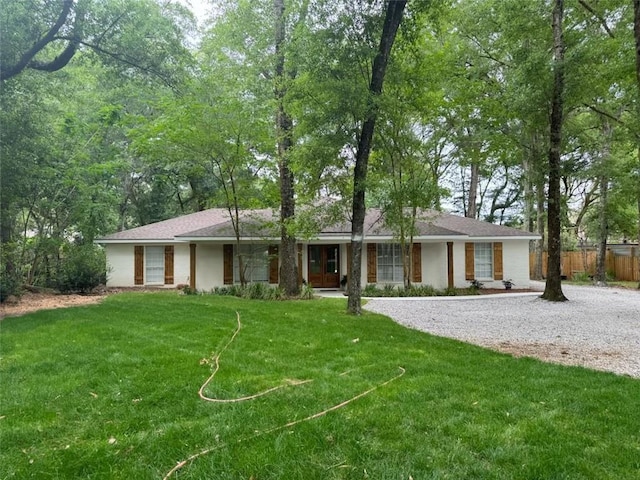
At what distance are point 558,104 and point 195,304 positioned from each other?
11.1 meters

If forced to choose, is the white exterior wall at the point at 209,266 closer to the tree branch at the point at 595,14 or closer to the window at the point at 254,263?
the window at the point at 254,263

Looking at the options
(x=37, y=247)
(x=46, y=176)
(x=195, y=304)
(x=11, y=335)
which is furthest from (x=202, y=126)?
(x=11, y=335)

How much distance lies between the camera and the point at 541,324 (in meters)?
8.09

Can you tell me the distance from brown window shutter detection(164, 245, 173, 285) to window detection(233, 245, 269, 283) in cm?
284

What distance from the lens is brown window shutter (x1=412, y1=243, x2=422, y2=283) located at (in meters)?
15.6

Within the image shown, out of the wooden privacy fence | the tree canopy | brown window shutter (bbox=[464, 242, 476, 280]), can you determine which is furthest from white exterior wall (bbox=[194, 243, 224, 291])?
the wooden privacy fence

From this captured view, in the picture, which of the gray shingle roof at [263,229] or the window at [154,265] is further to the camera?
the window at [154,265]

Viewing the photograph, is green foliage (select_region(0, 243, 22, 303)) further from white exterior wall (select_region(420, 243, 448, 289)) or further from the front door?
white exterior wall (select_region(420, 243, 448, 289))

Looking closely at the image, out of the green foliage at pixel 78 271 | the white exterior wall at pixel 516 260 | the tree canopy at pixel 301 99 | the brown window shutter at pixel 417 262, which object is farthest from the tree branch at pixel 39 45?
the white exterior wall at pixel 516 260

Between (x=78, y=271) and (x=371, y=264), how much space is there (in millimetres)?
9997

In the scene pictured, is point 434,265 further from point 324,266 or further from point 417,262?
point 324,266

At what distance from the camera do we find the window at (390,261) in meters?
15.6

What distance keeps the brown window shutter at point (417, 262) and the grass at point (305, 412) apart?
10130 mm

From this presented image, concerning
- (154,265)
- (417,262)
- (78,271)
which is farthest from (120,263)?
(417,262)
